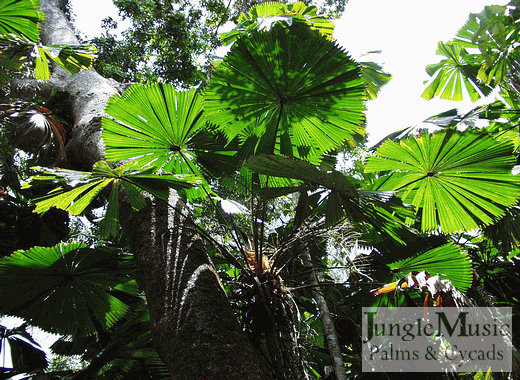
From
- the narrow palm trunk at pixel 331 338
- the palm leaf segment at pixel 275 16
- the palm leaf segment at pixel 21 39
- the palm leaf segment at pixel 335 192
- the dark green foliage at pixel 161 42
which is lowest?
the narrow palm trunk at pixel 331 338

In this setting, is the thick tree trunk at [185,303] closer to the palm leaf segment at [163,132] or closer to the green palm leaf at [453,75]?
the palm leaf segment at [163,132]

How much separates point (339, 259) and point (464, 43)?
110 inches

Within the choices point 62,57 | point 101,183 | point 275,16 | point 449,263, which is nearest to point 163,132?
A: point 101,183

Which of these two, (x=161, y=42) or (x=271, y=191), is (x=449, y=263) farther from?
(x=161, y=42)

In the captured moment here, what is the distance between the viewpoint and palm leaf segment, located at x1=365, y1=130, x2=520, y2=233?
172cm

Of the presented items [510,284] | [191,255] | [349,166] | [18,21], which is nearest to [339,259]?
[191,255]

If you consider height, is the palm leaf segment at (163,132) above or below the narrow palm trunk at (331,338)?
above

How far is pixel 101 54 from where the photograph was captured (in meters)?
5.70

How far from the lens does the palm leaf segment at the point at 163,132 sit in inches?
63.8

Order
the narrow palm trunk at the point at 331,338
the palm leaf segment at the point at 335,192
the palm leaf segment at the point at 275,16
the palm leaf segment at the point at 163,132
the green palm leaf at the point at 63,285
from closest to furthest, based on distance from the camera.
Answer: the palm leaf segment at the point at 335,192 → the palm leaf segment at the point at 163,132 → the green palm leaf at the point at 63,285 → the narrow palm trunk at the point at 331,338 → the palm leaf segment at the point at 275,16

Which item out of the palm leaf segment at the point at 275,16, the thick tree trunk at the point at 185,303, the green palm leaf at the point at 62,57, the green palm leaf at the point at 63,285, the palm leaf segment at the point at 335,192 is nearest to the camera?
the thick tree trunk at the point at 185,303

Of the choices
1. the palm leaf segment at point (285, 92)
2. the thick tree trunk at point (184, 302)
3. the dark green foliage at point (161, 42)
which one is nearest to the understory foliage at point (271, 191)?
the palm leaf segment at point (285, 92)

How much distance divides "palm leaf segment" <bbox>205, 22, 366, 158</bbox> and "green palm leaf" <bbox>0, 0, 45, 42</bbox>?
1392mm

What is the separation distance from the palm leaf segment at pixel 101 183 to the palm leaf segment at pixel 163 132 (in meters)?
0.09
